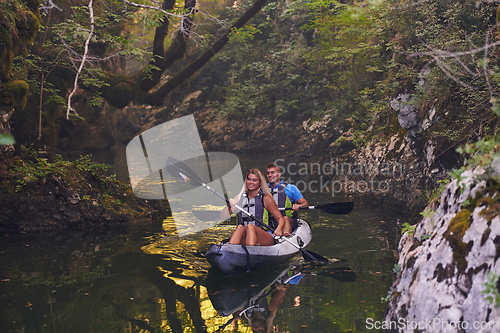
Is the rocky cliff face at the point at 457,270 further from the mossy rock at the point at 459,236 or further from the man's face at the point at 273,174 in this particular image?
the man's face at the point at 273,174

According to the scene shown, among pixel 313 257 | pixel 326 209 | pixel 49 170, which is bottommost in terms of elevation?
pixel 313 257

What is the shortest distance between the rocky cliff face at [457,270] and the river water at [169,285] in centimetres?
91

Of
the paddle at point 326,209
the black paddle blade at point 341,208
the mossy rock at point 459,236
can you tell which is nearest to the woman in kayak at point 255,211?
the paddle at point 326,209

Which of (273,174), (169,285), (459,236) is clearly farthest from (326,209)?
(459,236)

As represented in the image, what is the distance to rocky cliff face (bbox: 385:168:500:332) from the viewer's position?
266 centimetres

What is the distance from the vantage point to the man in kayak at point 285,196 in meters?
6.69

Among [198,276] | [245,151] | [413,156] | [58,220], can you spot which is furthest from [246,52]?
[198,276]

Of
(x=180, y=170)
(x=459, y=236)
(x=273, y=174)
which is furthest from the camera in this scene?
(x=180, y=170)

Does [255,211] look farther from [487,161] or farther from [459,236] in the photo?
[487,161]

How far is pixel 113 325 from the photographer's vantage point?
410cm

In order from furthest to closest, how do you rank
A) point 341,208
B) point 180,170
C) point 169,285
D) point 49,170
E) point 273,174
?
point 49,170, point 341,208, point 180,170, point 273,174, point 169,285

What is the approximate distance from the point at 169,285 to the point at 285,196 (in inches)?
98.2

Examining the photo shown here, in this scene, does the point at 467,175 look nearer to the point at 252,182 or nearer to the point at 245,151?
the point at 252,182

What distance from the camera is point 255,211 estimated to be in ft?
20.4
